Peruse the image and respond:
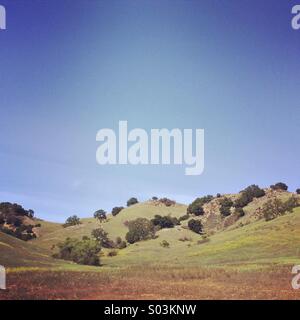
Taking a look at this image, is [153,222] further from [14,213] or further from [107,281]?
[107,281]

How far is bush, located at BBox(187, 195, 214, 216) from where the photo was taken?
102m

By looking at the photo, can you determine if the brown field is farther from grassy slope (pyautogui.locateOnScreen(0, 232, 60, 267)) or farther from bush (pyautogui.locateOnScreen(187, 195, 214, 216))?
bush (pyautogui.locateOnScreen(187, 195, 214, 216))

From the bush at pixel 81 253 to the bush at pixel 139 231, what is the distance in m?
24.4

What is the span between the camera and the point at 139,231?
75.0 metres

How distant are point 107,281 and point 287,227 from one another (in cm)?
2715

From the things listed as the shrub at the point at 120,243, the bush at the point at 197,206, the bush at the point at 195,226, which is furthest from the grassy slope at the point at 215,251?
the bush at the point at 197,206

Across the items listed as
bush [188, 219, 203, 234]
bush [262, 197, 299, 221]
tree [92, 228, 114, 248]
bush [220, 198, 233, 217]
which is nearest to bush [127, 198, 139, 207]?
bush [220, 198, 233, 217]

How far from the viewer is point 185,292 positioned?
31.0 m

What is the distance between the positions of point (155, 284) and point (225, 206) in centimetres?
6963

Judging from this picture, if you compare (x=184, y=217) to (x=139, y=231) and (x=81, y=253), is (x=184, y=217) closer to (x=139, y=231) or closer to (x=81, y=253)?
(x=139, y=231)

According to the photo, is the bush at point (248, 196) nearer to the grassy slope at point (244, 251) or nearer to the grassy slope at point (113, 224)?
the grassy slope at point (113, 224)

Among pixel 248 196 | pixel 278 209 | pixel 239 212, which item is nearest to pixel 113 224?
pixel 239 212

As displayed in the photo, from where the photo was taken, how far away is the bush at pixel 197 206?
334 feet

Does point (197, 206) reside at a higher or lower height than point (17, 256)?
higher
